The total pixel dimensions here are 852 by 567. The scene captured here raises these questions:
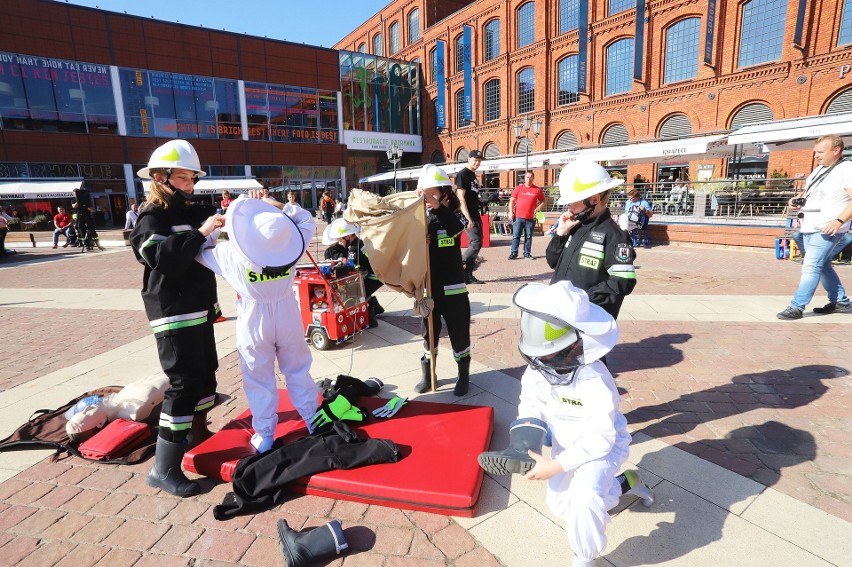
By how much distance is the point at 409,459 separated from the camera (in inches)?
114

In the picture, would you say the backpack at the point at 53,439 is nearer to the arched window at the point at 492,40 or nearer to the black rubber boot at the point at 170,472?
the black rubber boot at the point at 170,472

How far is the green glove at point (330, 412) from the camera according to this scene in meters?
3.22

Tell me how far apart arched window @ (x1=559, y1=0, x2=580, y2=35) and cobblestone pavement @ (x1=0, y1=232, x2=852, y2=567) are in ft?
95.4

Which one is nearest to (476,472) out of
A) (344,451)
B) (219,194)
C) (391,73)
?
(344,451)

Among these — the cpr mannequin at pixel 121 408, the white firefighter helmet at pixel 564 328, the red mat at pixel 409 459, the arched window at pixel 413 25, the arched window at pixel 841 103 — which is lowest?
the red mat at pixel 409 459

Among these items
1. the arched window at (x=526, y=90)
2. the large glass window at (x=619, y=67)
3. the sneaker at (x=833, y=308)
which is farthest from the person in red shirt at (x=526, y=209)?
the arched window at (x=526, y=90)

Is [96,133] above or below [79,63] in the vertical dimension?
below

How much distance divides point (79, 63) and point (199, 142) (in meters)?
7.03

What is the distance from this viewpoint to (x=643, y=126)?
2570 cm

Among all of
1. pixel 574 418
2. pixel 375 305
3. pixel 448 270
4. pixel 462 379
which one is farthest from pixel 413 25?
pixel 574 418

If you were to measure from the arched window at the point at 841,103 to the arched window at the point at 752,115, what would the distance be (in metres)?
2.09

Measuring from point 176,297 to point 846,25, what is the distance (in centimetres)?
2776

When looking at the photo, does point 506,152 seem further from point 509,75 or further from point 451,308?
point 451,308

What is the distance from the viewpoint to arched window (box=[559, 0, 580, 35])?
2809cm
